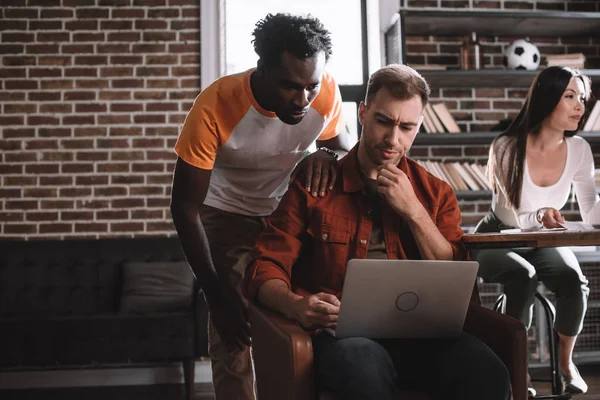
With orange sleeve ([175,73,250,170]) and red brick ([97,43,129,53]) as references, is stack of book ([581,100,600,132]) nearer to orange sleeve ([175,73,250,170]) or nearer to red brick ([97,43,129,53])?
orange sleeve ([175,73,250,170])

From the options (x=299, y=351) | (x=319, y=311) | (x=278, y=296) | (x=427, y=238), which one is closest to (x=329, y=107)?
(x=427, y=238)

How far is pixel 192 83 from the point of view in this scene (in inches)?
168

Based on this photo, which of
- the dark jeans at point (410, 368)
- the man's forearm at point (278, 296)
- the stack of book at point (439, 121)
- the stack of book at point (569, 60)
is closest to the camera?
the dark jeans at point (410, 368)

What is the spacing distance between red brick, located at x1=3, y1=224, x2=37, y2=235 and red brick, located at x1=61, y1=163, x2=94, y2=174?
0.42 meters

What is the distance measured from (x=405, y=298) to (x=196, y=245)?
28.9 inches

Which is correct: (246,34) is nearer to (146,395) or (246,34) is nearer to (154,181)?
(154,181)

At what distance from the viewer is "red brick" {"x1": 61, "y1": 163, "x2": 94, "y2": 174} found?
4.22 meters

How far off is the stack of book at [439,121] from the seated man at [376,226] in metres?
2.30

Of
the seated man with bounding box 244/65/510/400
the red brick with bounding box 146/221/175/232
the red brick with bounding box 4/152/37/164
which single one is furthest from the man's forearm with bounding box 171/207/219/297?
the red brick with bounding box 4/152/37/164

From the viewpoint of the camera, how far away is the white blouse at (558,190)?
253 cm

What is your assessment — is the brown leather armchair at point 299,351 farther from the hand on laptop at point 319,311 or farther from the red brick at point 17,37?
the red brick at point 17,37

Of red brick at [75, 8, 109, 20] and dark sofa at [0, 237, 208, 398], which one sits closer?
dark sofa at [0, 237, 208, 398]

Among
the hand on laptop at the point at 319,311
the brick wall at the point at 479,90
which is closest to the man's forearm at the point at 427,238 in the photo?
the hand on laptop at the point at 319,311

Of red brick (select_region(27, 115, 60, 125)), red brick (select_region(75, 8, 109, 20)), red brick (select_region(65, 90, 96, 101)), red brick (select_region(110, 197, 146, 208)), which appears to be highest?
red brick (select_region(75, 8, 109, 20))
